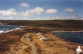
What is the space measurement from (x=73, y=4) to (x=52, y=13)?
0.26 m

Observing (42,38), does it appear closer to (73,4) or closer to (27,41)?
(27,41)

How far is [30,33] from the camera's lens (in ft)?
6.54

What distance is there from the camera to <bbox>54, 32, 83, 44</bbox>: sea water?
6.38ft

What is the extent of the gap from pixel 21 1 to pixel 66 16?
0.55 meters

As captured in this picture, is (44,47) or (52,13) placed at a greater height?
(52,13)

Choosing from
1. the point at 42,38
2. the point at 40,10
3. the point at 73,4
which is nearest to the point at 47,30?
the point at 42,38

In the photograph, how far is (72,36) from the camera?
1.96m

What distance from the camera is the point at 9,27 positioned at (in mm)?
1998

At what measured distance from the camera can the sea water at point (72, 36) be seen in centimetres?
194

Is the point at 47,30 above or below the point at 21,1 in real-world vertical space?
below

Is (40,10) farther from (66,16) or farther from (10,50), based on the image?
(10,50)

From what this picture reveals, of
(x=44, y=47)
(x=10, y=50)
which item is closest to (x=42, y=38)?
(x=44, y=47)

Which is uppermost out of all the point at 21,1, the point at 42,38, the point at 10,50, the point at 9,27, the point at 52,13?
the point at 21,1

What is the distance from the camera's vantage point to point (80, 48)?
76.4 inches
